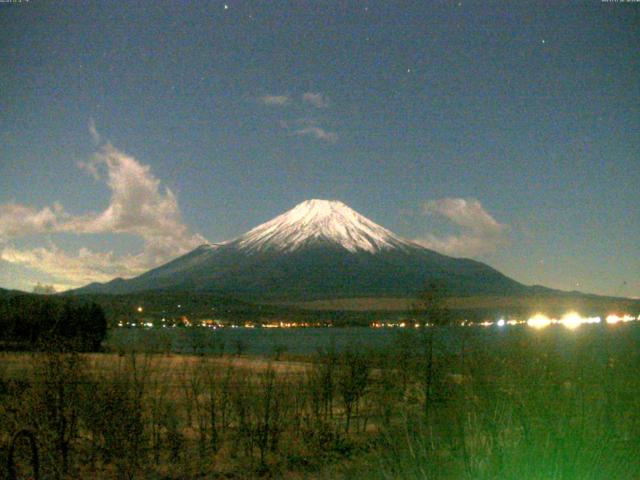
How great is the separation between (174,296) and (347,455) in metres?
142

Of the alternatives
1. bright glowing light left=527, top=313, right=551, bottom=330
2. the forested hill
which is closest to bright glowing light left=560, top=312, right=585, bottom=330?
bright glowing light left=527, top=313, right=551, bottom=330

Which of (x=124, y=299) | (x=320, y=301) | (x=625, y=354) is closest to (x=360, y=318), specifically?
(x=320, y=301)

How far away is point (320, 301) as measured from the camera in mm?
190625

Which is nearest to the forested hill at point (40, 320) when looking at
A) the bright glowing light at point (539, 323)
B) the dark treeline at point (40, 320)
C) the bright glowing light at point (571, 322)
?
the dark treeline at point (40, 320)

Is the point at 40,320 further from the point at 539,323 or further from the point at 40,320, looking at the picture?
the point at 539,323

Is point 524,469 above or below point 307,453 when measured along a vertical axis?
above

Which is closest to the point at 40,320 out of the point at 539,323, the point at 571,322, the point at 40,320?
the point at 40,320

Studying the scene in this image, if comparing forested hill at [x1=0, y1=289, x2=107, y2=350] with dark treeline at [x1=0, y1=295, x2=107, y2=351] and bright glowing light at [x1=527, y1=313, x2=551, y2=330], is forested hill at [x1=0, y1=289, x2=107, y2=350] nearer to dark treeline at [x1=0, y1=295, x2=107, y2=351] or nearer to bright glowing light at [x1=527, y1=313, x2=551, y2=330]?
dark treeline at [x1=0, y1=295, x2=107, y2=351]

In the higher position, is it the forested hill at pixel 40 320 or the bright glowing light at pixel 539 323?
the bright glowing light at pixel 539 323

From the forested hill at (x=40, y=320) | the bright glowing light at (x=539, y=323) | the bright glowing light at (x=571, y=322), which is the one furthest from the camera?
the forested hill at (x=40, y=320)

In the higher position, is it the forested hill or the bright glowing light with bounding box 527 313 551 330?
the bright glowing light with bounding box 527 313 551 330

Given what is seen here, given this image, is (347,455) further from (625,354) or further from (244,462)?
(625,354)

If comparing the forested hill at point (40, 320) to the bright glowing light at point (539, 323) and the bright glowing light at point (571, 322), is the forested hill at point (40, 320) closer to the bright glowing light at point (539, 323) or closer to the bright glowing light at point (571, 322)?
the bright glowing light at point (539, 323)

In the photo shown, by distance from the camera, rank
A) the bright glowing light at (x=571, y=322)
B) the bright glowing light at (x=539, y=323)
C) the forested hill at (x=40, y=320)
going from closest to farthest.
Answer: the bright glowing light at (x=539, y=323), the bright glowing light at (x=571, y=322), the forested hill at (x=40, y=320)
